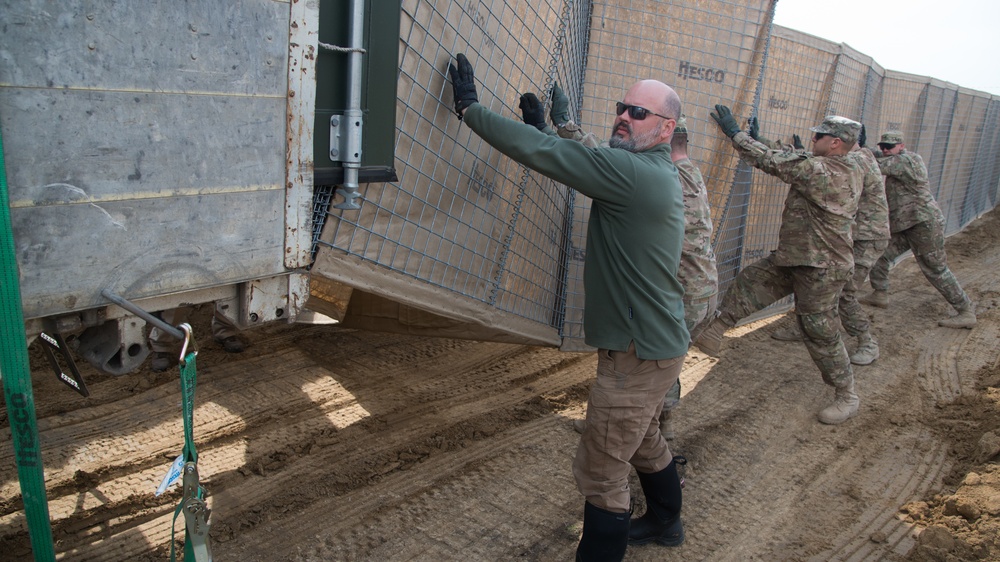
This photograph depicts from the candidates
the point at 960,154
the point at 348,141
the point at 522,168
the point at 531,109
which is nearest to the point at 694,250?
the point at 522,168

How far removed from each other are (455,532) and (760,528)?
1.54 meters

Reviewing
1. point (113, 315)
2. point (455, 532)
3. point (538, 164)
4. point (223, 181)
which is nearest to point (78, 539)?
point (113, 315)

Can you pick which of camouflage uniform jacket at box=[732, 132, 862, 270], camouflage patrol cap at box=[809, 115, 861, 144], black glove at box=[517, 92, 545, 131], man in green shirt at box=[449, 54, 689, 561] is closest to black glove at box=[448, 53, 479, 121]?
man in green shirt at box=[449, 54, 689, 561]

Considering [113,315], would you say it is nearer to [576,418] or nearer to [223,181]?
[223,181]

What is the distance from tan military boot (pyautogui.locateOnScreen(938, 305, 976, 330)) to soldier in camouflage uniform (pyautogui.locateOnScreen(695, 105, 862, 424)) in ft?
10.00

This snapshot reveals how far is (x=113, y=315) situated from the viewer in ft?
7.79

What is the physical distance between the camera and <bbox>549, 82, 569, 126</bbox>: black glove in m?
4.14

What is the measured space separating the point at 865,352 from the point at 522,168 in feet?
13.1

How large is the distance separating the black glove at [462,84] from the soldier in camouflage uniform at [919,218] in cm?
587

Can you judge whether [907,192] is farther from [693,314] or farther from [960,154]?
[960,154]

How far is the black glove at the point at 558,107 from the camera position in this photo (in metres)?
4.14

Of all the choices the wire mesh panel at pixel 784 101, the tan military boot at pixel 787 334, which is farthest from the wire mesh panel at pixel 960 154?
the tan military boot at pixel 787 334

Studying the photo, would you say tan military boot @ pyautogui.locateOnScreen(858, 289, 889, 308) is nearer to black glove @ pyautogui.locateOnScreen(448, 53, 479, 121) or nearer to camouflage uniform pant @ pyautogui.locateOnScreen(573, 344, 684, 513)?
camouflage uniform pant @ pyautogui.locateOnScreen(573, 344, 684, 513)

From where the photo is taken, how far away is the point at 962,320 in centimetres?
748
